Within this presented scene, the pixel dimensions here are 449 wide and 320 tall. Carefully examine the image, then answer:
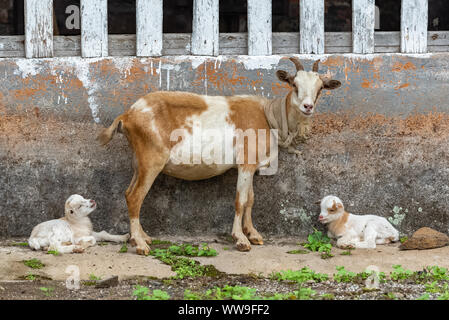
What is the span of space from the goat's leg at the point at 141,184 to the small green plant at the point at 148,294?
1566mm

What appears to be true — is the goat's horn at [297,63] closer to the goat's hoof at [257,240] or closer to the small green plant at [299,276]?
the goat's hoof at [257,240]

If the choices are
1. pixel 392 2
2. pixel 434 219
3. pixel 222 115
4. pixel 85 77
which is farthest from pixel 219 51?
pixel 392 2

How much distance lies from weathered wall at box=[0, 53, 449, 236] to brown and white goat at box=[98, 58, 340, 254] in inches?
11.7

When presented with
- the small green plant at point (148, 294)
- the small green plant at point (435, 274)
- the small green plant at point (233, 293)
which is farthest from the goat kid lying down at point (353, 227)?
the small green plant at point (148, 294)

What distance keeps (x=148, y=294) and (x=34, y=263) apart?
1514 mm

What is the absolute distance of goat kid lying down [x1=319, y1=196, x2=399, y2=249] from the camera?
26.4 feet

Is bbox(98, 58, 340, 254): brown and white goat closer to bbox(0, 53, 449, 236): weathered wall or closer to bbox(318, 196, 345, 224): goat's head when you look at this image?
bbox(0, 53, 449, 236): weathered wall

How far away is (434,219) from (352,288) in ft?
7.67

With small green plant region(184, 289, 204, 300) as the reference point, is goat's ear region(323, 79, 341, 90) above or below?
above

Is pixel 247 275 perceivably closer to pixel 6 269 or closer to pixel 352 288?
pixel 352 288

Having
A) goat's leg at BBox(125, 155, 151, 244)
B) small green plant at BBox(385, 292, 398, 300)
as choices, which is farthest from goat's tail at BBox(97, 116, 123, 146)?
small green plant at BBox(385, 292, 398, 300)

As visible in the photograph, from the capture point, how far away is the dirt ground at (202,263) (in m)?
6.50

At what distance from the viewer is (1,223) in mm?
8438

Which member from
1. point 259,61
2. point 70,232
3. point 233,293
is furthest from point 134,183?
point 233,293
